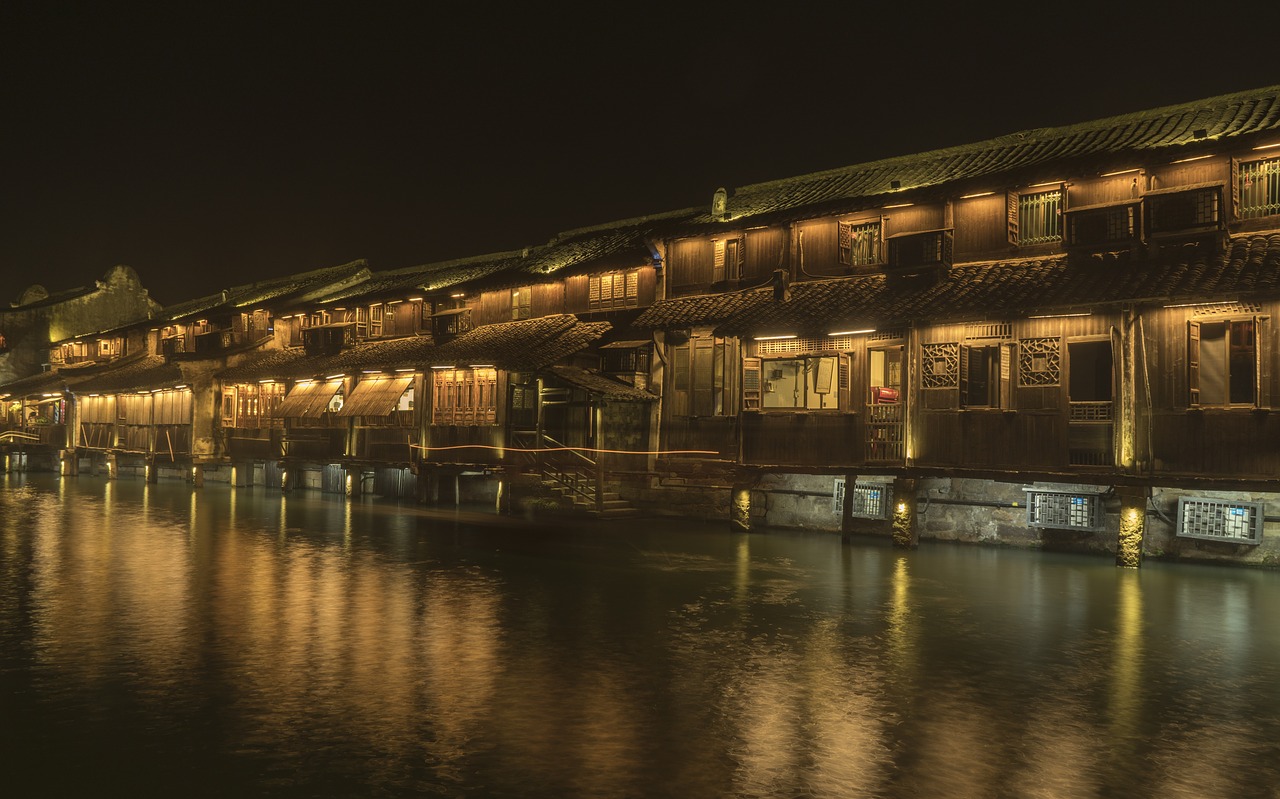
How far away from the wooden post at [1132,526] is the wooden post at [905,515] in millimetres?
4977

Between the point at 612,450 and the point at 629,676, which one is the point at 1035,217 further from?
the point at 629,676

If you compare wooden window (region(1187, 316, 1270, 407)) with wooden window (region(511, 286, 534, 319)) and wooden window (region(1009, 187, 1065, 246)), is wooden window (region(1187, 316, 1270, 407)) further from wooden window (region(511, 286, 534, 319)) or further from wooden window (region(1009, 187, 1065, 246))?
wooden window (region(511, 286, 534, 319))

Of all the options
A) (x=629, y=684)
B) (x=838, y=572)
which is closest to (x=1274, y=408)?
(x=838, y=572)

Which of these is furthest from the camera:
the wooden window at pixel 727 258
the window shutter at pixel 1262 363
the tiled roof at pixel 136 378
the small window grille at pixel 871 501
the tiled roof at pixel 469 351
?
the tiled roof at pixel 136 378

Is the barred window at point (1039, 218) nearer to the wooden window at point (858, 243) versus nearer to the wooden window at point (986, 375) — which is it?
the wooden window at point (986, 375)

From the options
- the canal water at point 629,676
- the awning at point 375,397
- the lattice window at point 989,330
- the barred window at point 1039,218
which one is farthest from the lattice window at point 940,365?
the awning at point 375,397

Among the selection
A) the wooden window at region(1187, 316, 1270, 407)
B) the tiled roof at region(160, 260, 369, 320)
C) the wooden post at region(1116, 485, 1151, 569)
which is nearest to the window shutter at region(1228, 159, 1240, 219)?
the wooden window at region(1187, 316, 1270, 407)

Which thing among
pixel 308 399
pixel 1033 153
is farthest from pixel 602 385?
pixel 308 399

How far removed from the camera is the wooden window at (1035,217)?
23656 millimetres

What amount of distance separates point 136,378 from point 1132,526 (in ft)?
176

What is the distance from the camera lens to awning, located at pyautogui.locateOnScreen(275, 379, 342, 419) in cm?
4173

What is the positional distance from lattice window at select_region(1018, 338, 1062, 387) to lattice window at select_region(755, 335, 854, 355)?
184 inches

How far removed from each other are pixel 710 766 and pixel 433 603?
8.65 meters

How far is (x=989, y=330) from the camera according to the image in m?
23.2
